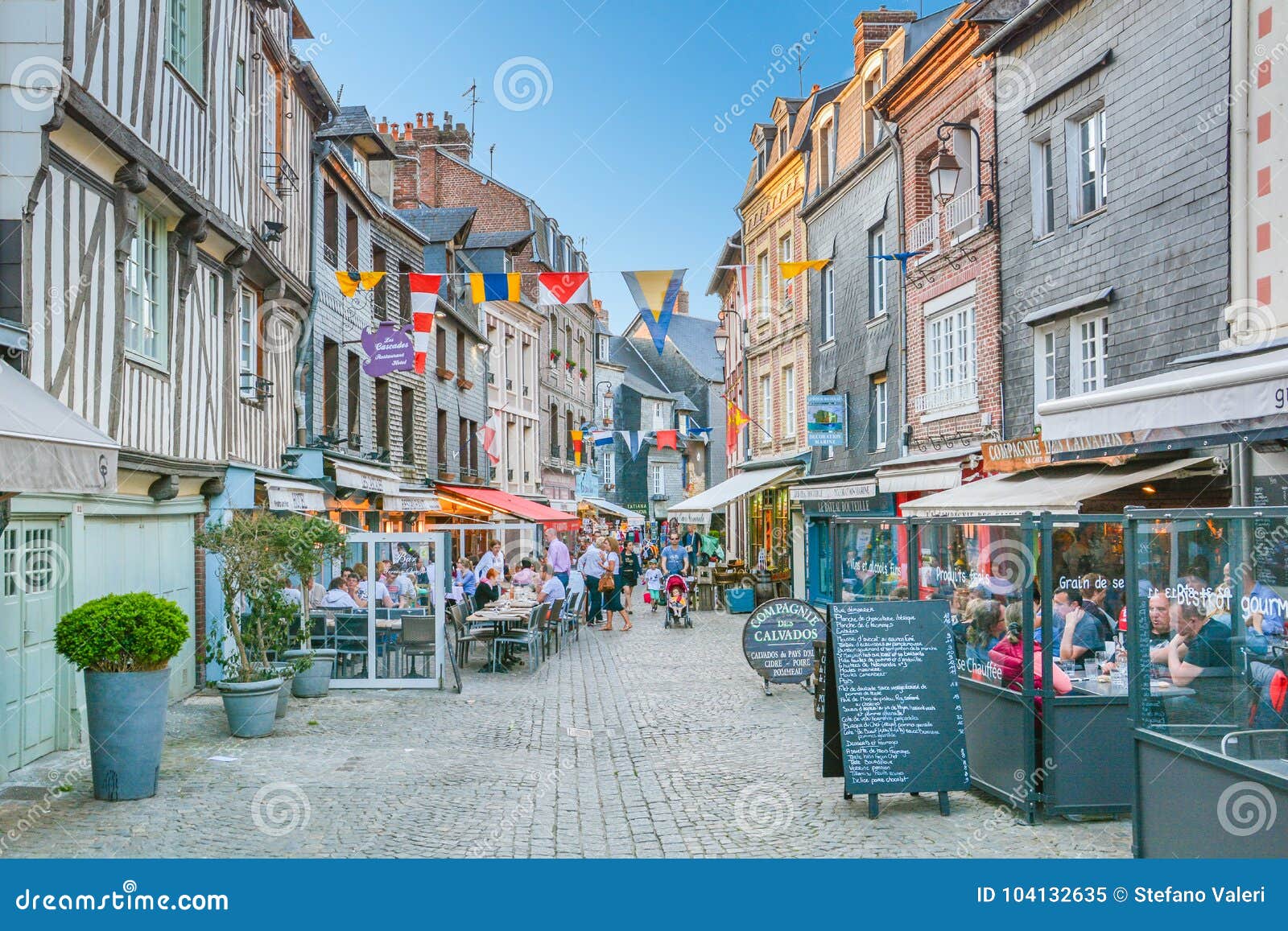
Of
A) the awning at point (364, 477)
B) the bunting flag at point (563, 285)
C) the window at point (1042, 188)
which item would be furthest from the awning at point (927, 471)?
the awning at point (364, 477)

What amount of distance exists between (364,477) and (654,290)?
566 cm

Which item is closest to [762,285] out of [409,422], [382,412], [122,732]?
[409,422]

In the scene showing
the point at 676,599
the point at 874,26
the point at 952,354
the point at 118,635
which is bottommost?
the point at 676,599

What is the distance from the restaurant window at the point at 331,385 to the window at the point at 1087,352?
1132cm

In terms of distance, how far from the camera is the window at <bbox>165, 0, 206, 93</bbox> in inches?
433

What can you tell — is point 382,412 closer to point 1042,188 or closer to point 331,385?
Answer: point 331,385

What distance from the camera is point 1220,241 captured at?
9.75 meters

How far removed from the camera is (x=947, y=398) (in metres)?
16.1

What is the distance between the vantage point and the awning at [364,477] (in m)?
16.0

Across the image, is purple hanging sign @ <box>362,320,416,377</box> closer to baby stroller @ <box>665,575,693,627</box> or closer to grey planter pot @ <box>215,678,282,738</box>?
baby stroller @ <box>665,575,693,627</box>

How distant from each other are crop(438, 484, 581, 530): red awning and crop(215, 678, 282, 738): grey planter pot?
13.9 meters

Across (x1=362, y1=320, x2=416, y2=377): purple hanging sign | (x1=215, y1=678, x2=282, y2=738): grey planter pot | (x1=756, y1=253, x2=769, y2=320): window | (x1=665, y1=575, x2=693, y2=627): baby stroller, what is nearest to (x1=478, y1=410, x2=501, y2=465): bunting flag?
(x1=756, y1=253, x2=769, y2=320): window

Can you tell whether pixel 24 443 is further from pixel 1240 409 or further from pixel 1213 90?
pixel 1213 90

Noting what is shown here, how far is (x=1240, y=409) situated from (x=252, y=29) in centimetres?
1214
